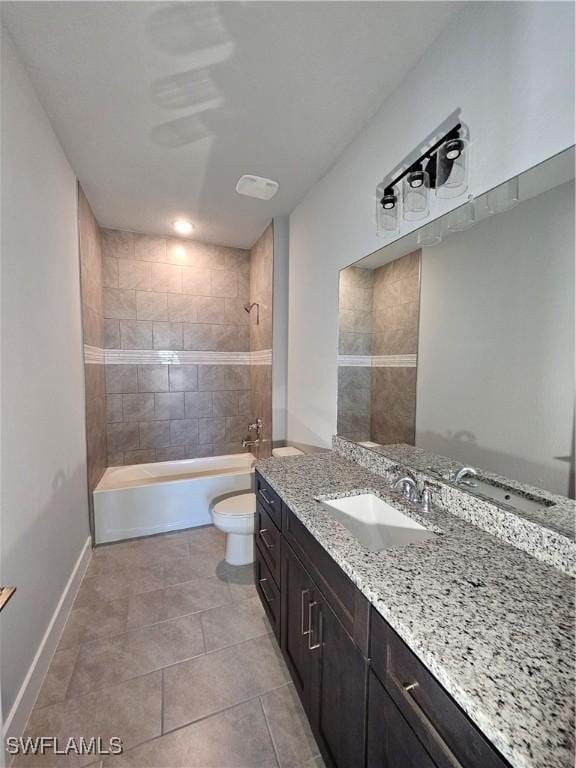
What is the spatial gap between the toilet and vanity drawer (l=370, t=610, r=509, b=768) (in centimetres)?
137

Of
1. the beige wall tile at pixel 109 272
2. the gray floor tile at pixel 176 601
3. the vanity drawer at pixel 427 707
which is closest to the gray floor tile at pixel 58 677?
the gray floor tile at pixel 176 601

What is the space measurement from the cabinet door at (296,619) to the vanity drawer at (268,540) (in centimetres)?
8

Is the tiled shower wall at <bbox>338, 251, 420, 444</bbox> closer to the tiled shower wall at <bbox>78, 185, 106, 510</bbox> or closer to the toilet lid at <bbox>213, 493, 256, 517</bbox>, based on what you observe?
the toilet lid at <bbox>213, 493, 256, 517</bbox>

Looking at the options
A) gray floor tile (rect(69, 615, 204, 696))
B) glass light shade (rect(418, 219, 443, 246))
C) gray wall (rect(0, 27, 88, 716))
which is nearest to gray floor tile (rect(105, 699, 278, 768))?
gray floor tile (rect(69, 615, 204, 696))

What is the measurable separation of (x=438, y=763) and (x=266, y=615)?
1.30 m

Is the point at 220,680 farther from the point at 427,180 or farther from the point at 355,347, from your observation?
the point at 427,180

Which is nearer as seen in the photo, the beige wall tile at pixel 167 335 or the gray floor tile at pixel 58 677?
the gray floor tile at pixel 58 677

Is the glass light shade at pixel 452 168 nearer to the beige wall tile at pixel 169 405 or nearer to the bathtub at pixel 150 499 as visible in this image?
the bathtub at pixel 150 499

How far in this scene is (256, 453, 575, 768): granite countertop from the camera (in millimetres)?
472

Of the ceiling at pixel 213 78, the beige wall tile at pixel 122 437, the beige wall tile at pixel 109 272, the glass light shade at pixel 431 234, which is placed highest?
the ceiling at pixel 213 78

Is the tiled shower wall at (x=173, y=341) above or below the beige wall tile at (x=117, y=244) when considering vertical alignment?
below

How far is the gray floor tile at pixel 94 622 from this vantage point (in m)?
1.58

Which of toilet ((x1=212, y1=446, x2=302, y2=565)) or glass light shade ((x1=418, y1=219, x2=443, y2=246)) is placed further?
toilet ((x1=212, y1=446, x2=302, y2=565))

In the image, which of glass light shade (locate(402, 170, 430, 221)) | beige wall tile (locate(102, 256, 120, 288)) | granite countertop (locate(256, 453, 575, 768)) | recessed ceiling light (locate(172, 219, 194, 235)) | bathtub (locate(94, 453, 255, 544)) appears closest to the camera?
granite countertop (locate(256, 453, 575, 768))
